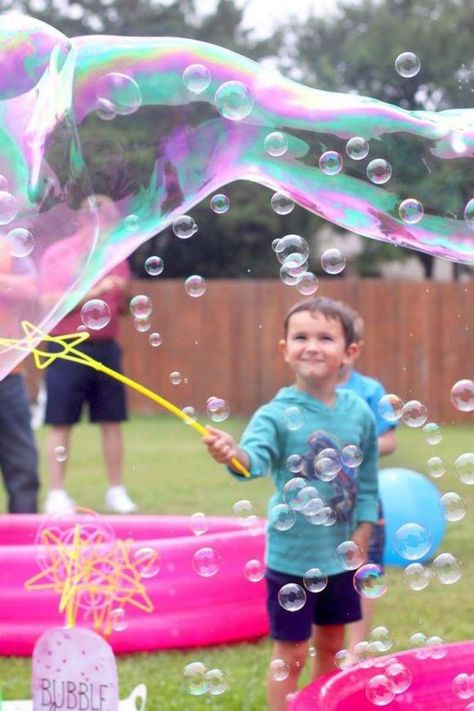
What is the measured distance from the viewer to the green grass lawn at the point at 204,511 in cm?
265

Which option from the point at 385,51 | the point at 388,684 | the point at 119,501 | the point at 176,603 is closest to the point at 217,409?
the point at 388,684

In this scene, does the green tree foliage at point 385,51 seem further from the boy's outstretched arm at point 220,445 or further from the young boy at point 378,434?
the boy's outstretched arm at point 220,445

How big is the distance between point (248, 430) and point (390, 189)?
0.50 metres

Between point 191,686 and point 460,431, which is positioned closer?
point 191,686

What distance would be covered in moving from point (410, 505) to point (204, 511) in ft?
4.15

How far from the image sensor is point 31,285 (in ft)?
6.79

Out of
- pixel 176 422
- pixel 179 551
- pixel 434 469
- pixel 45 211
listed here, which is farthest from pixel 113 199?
pixel 176 422

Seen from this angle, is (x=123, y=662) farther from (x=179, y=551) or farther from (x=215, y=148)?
(x=215, y=148)

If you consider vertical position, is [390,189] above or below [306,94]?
below

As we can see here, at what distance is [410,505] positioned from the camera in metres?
3.80

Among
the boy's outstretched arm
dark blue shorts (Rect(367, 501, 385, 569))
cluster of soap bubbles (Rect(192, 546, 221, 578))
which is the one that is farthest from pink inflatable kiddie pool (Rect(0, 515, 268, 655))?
the boy's outstretched arm

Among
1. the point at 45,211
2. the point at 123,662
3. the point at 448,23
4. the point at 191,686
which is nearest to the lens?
the point at 45,211

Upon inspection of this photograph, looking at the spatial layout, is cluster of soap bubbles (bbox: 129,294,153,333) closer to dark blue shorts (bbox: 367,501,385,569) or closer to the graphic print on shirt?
the graphic print on shirt

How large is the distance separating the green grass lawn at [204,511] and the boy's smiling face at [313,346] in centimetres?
68
